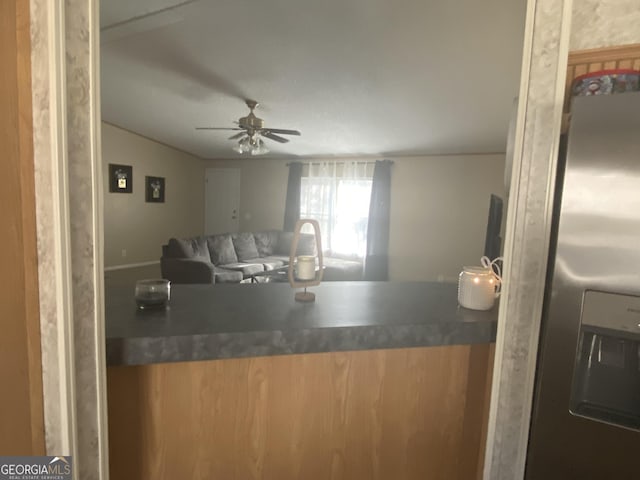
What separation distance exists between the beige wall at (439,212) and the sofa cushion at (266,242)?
6.85 ft

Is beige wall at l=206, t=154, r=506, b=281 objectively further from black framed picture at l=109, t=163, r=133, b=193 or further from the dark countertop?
black framed picture at l=109, t=163, r=133, b=193

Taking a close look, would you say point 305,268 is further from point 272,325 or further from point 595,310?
point 595,310

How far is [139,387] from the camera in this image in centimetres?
99

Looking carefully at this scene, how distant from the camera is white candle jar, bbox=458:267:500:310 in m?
1.25

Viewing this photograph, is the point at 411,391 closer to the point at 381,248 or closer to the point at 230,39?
the point at 230,39

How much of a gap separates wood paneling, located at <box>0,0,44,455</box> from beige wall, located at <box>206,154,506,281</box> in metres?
5.38

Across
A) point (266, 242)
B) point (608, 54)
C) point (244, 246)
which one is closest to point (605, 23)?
point (608, 54)

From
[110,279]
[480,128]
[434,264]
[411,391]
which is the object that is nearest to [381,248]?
[434,264]

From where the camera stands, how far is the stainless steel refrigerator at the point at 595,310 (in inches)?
28.8

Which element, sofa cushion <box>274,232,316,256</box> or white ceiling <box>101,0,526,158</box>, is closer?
white ceiling <box>101,0,526,158</box>

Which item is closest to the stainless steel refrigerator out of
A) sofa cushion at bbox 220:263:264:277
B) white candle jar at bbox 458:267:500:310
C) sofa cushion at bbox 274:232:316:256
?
white candle jar at bbox 458:267:500:310

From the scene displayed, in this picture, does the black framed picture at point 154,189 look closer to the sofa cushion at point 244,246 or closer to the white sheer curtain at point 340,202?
the sofa cushion at point 244,246

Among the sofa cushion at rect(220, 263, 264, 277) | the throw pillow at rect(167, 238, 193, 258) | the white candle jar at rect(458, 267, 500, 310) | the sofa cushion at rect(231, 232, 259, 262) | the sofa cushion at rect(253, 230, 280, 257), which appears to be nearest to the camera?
the white candle jar at rect(458, 267, 500, 310)

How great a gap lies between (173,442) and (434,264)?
17.0 ft
